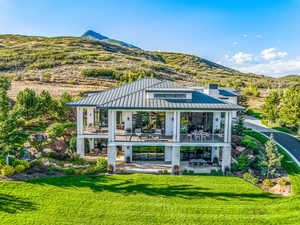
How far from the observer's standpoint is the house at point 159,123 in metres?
16.4

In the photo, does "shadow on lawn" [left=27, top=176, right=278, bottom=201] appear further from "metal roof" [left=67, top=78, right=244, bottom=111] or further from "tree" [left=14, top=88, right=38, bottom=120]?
"tree" [left=14, top=88, right=38, bottom=120]

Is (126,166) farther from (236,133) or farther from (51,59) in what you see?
(51,59)

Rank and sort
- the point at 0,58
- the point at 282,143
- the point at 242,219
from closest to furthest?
the point at 242,219 → the point at 282,143 → the point at 0,58

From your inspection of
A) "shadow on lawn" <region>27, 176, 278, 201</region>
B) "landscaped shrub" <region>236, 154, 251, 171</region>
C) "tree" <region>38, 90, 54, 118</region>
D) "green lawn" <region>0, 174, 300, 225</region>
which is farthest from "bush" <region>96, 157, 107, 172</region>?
"tree" <region>38, 90, 54, 118</region>

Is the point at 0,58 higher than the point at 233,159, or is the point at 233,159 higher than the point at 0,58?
the point at 0,58

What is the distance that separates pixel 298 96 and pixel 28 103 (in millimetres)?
37368

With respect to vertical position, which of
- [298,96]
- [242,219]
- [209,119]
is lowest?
[242,219]

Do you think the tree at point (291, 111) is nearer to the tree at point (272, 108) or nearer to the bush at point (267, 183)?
the tree at point (272, 108)

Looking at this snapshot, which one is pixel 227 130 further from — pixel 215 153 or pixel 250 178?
pixel 250 178

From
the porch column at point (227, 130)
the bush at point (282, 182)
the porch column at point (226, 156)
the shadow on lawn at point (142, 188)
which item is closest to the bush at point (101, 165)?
the shadow on lawn at point (142, 188)

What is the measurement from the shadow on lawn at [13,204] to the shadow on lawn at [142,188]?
1.65m

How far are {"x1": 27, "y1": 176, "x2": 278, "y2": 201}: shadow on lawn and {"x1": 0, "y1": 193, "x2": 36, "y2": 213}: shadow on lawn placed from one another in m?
1.65

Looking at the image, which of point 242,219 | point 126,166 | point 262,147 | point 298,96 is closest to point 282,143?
point 262,147

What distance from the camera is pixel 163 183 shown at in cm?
1473
